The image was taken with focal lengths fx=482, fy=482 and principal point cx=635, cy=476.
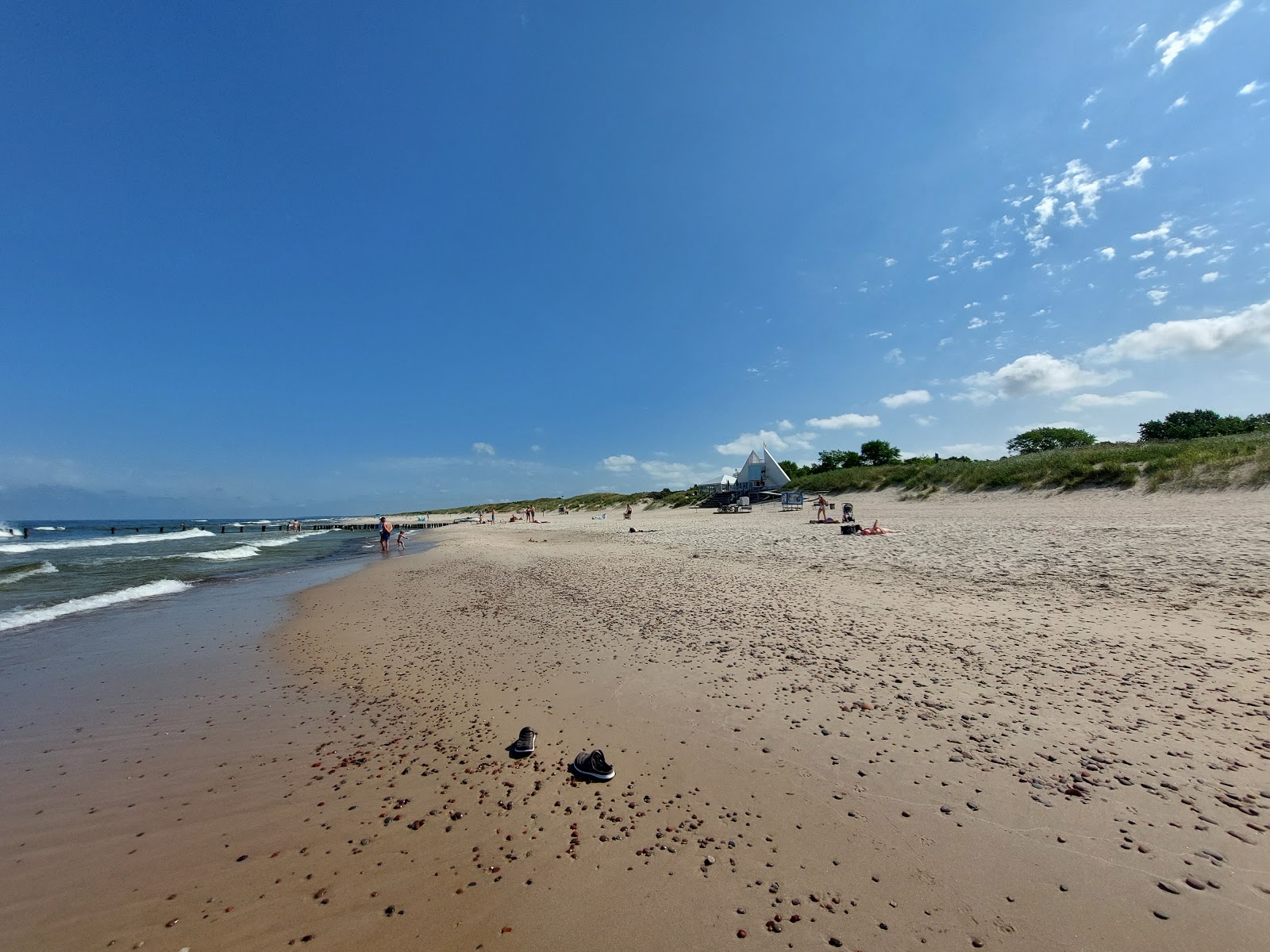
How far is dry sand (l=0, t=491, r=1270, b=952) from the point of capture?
3045mm

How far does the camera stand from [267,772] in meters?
5.02

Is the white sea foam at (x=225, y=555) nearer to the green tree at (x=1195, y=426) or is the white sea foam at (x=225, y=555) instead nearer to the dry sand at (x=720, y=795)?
the dry sand at (x=720, y=795)

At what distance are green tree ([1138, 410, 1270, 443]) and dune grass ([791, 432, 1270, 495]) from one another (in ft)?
57.4

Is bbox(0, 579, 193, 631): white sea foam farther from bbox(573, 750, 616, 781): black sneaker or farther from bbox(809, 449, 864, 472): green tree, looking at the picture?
bbox(809, 449, 864, 472): green tree

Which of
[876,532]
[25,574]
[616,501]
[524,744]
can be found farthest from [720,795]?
[616,501]

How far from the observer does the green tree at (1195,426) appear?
4339 cm

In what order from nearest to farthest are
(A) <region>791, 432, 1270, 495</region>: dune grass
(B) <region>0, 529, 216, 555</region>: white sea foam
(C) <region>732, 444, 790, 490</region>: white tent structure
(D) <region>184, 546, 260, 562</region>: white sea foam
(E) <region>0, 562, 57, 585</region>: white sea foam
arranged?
(E) <region>0, 562, 57, 585</region>: white sea foam
(A) <region>791, 432, 1270, 495</region>: dune grass
(D) <region>184, 546, 260, 562</region>: white sea foam
(B) <region>0, 529, 216, 555</region>: white sea foam
(C) <region>732, 444, 790, 490</region>: white tent structure

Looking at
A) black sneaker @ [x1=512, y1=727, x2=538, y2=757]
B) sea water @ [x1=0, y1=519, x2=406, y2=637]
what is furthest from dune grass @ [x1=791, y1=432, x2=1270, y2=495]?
sea water @ [x1=0, y1=519, x2=406, y2=637]

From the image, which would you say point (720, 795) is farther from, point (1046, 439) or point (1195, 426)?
point (1046, 439)

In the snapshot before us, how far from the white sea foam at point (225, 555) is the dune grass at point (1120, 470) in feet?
154

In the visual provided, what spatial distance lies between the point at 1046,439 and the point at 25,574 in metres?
100

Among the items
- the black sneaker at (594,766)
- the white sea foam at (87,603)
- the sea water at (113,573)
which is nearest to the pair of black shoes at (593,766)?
the black sneaker at (594,766)

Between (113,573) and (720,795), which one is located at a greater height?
(113,573)

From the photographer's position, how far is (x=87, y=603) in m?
14.5
